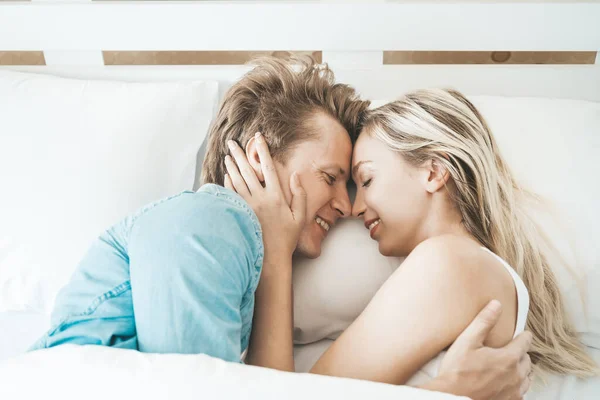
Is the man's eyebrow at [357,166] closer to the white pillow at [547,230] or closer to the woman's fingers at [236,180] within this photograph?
the white pillow at [547,230]

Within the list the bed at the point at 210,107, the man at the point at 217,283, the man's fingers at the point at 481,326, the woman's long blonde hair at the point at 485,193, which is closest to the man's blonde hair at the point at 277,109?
the man at the point at 217,283

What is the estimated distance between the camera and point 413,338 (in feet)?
3.22

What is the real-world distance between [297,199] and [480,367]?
20.5 inches

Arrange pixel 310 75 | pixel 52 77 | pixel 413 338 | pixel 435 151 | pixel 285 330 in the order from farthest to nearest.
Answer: pixel 52 77 → pixel 310 75 → pixel 435 151 → pixel 285 330 → pixel 413 338

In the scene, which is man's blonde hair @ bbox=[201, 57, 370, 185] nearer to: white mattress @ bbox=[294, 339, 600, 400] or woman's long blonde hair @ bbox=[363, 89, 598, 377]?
woman's long blonde hair @ bbox=[363, 89, 598, 377]

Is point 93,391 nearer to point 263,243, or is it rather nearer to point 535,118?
point 263,243

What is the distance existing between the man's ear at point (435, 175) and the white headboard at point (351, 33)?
0.55 meters

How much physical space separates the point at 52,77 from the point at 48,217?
1.61 feet

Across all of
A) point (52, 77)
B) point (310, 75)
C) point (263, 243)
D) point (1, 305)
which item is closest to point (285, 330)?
point (263, 243)

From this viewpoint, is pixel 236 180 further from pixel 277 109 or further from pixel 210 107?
pixel 210 107

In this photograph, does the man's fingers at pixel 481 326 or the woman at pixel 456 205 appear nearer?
the man's fingers at pixel 481 326

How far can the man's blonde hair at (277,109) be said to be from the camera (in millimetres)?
1294

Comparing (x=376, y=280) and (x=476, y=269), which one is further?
(x=376, y=280)

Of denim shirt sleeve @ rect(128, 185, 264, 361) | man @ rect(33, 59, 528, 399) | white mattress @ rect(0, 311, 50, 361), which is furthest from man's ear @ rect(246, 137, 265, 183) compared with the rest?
white mattress @ rect(0, 311, 50, 361)
